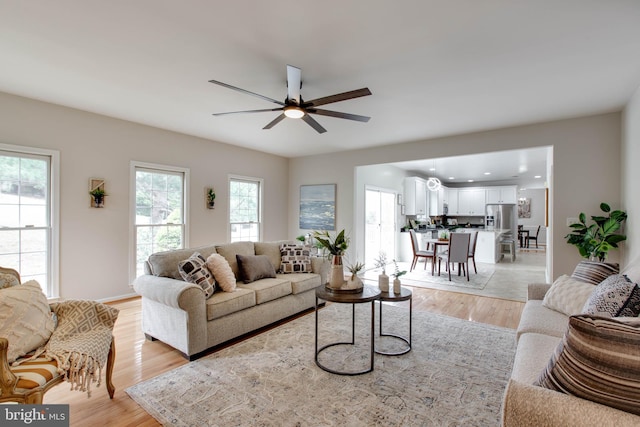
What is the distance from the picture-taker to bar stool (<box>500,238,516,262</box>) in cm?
859

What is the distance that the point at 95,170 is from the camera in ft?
13.8

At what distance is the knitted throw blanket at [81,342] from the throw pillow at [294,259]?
7.34 ft

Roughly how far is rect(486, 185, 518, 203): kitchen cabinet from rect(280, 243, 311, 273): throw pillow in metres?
8.38

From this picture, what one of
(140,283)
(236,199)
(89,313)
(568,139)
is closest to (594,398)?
(89,313)

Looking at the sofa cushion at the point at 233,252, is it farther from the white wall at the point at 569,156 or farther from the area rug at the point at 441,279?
the white wall at the point at 569,156

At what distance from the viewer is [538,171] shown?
8.42 metres

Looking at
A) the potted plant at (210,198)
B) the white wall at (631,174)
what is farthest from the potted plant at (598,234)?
the potted plant at (210,198)

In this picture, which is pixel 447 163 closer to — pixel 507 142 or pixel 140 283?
pixel 507 142

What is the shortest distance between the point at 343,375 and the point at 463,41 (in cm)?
277

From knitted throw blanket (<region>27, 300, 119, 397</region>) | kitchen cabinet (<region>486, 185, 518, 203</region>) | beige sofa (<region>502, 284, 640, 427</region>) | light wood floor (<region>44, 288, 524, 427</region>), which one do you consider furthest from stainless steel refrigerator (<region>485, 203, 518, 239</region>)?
knitted throw blanket (<region>27, 300, 119, 397</region>)

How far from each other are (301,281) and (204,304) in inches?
53.3

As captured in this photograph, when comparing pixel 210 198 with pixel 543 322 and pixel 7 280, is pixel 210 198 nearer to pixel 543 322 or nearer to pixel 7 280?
pixel 7 280

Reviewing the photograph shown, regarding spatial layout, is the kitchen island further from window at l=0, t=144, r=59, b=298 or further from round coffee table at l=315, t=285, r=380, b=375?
window at l=0, t=144, r=59, b=298

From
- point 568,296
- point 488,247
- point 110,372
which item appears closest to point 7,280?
point 110,372
